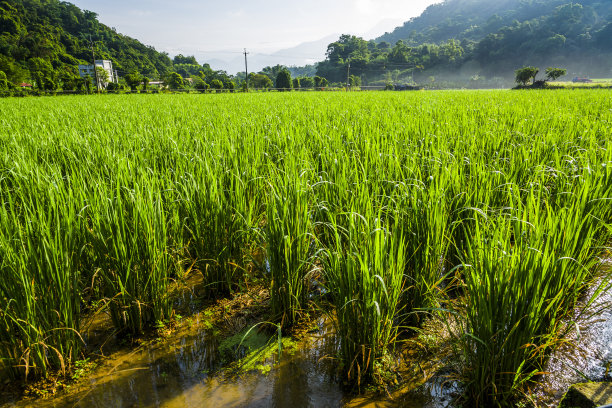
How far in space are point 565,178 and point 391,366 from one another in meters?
2.46

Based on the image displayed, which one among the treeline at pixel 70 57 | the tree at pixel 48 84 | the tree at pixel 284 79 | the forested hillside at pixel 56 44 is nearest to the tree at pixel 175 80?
the treeline at pixel 70 57

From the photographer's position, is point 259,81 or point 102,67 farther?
point 259,81

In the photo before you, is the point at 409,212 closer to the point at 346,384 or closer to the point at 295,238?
the point at 295,238

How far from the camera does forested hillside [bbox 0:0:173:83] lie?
43.6m

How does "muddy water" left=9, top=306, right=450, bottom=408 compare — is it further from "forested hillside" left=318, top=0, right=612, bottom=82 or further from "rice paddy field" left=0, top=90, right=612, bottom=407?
"forested hillside" left=318, top=0, right=612, bottom=82

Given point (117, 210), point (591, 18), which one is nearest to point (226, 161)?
point (117, 210)

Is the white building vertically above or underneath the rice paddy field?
above

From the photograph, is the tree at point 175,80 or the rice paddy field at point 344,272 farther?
the tree at point 175,80

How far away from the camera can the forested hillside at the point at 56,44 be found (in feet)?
143

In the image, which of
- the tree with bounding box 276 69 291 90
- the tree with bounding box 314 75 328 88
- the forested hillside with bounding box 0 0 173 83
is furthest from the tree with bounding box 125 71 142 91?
the tree with bounding box 314 75 328 88

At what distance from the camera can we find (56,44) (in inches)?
2245

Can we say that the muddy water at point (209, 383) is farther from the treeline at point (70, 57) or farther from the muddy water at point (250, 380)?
the treeline at point (70, 57)

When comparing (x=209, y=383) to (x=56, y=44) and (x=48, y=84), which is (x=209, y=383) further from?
(x=56, y=44)

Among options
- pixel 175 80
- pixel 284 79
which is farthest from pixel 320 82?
pixel 175 80
